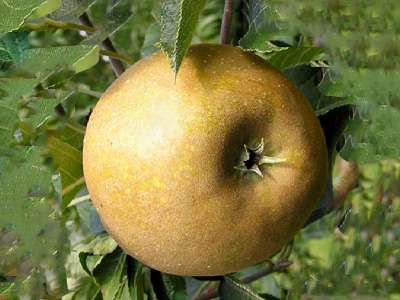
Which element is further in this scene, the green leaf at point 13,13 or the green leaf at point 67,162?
the green leaf at point 67,162

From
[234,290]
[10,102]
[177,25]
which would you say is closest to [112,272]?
[234,290]

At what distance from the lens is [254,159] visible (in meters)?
0.67

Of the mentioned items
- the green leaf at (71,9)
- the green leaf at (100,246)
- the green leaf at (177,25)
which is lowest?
the green leaf at (100,246)

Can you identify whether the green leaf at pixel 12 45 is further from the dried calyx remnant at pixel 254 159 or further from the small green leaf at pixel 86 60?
the dried calyx remnant at pixel 254 159

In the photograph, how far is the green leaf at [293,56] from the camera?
738mm

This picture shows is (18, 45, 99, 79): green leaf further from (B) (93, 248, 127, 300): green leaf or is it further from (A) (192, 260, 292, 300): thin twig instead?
(A) (192, 260, 292, 300): thin twig

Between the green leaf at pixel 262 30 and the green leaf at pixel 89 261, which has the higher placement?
the green leaf at pixel 262 30

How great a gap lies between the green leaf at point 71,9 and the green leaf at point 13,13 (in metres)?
0.10

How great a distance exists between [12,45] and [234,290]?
1.14ft

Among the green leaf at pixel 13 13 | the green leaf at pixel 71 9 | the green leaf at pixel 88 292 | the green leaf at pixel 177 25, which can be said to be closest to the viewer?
the green leaf at pixel 177 25

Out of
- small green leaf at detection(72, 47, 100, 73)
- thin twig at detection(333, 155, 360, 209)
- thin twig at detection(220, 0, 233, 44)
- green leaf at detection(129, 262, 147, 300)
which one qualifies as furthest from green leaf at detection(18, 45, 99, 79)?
thin twig at detection(333, 155, 360, 209)

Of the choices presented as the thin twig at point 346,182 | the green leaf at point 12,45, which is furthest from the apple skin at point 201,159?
the thin twig at point 346,182

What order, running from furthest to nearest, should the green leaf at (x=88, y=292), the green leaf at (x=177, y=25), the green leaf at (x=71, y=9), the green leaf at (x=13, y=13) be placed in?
the green leaf at (x=88, y=292) → the green leaf at (x=71, y=9) → the green leaf at (x=13, y=13) → the green leaf at (x=177, y=25)

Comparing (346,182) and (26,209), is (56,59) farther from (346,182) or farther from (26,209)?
(346,182)
